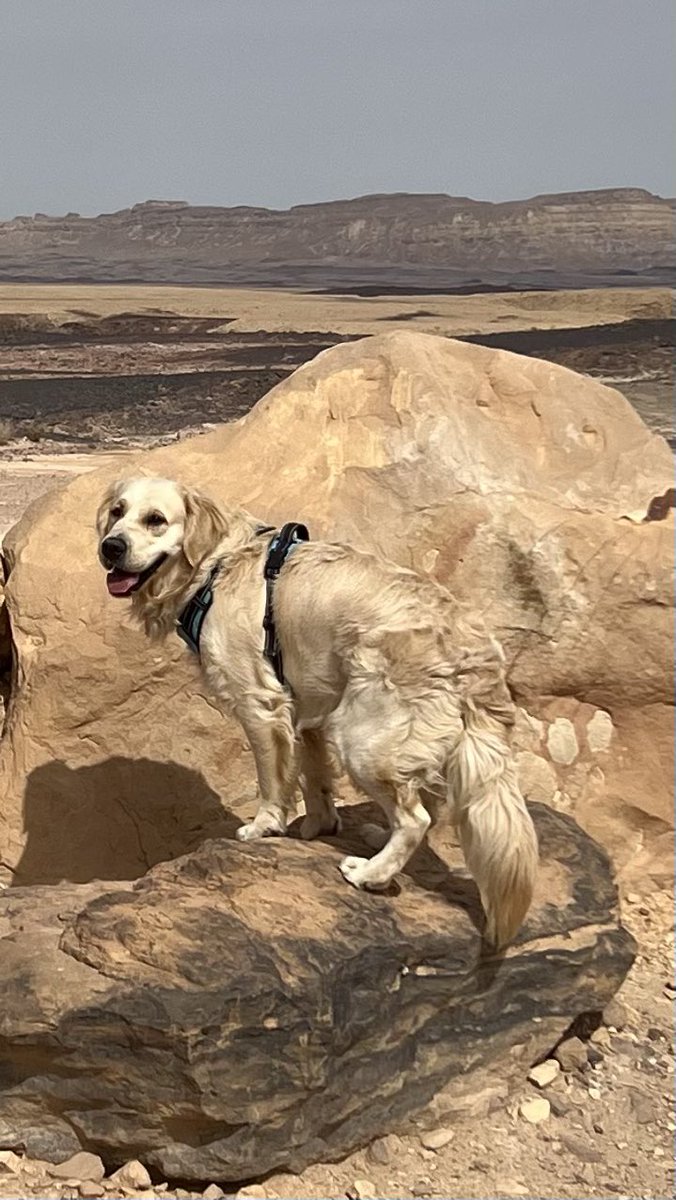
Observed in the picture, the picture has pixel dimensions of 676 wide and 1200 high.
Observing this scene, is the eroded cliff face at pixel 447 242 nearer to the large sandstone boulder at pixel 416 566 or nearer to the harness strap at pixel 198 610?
the large sandstone boulder at pixel 416 566

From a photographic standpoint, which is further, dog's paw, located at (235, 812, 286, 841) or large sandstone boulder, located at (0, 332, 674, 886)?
large sandstone boulder, located at (0, 332, 674, 886)

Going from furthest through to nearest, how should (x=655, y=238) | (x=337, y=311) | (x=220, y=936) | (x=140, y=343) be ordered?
1. (x=655, y=238)
2. (x=337, y=311)
3. (x=140, y=343)
4. (x=220, y=936)

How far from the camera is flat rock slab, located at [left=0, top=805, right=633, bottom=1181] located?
428 cm

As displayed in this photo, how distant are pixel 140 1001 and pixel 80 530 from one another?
373 cm

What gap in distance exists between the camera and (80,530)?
24.5 ft

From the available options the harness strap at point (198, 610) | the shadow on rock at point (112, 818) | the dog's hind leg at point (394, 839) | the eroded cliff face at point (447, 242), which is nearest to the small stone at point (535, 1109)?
the dog's hind leg at point (394, 839)

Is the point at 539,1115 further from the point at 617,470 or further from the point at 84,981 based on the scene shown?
the point at 617,470

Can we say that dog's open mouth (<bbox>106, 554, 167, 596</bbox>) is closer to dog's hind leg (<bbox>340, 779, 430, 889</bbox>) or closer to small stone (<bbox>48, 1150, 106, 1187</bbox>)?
dog's hind leg (<bbox>340, 779, 430, 889</bbox>)

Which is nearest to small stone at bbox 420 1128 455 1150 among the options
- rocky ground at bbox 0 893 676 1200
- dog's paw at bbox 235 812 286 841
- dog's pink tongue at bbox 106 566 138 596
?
rocky ground at bbox 0 893 676 1200

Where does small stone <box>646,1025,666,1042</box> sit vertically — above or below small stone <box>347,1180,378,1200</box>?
below

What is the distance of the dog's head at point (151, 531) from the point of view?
17.9 ft

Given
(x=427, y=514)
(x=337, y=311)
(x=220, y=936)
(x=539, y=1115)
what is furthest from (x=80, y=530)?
(x=337, y=311)

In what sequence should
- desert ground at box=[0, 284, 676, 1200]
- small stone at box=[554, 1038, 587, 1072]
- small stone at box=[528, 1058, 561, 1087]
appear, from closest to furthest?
desert ground at box=[0, 284, 676, 1200]
small stone at box=[528, 1058, 561, 1087]
small stone at box=[554, 1038, 587, 1072]

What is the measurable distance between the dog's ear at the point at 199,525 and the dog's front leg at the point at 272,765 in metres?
0.71
